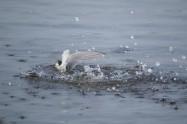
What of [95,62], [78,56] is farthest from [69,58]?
[95,62]

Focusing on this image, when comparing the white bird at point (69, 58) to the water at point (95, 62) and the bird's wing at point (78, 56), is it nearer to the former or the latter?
the bird's wing at point (78, 56)

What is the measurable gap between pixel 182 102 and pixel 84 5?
27.0 feet

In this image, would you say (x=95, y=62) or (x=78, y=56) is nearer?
(x=78, y=56)

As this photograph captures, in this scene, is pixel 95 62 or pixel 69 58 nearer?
pixel 69 58

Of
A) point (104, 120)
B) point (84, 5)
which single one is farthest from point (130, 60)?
point (84, 5)

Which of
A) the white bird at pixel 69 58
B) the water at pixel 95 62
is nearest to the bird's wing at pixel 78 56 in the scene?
the white bird at pixel 69 58

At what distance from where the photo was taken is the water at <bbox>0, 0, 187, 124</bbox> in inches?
342

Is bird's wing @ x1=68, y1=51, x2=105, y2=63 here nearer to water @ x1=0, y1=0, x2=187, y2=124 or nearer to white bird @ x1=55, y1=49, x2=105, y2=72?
white bird @ x1=55, y1=49, x2=105, y2=72

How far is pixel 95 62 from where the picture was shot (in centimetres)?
1199

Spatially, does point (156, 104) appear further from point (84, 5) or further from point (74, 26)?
point (84, 5)

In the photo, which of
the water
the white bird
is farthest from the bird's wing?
the water

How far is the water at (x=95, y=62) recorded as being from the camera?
869 cm

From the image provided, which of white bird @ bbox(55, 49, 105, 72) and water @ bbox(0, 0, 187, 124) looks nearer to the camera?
water @ bbox(0, 0, 187, 124)

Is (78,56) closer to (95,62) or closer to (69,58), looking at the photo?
(69,58)
